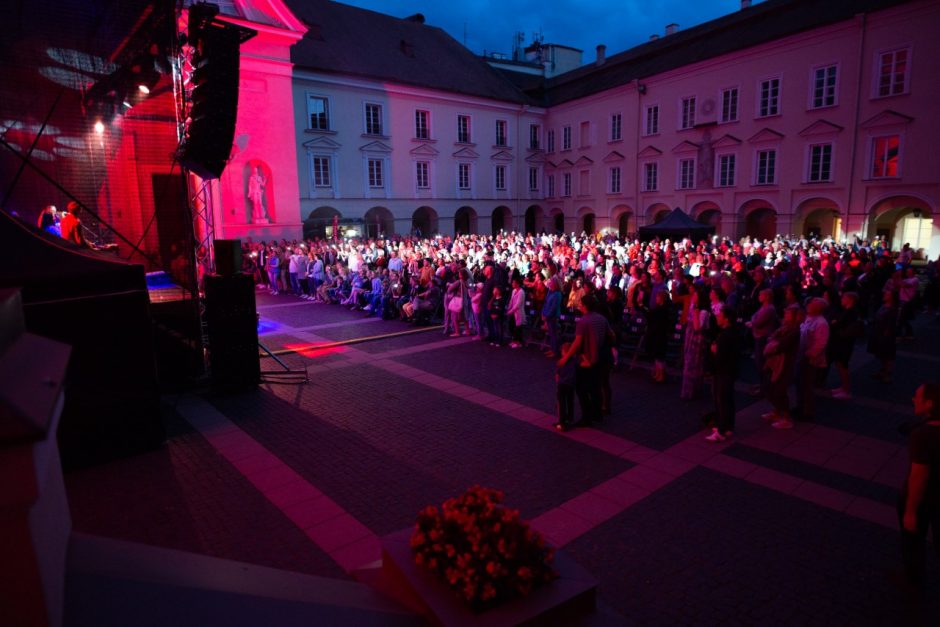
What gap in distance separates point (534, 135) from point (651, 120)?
10938 mm

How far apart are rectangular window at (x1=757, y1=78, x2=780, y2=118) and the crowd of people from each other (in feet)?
32.8

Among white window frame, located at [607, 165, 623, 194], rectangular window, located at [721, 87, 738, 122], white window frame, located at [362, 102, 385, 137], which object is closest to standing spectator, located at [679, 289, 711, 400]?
rectangular window, located at [721, 87, 738, 122]

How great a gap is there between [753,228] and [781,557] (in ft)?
111

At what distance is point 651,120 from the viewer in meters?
35.5

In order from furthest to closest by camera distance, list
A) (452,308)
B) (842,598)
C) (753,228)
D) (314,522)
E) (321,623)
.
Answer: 1. (753,228)
2. (452,308)
3. (314,522)
4. (842,598)
5. (321,623)

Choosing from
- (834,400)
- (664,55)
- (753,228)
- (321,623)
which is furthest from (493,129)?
(321,623)

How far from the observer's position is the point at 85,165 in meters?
15.2

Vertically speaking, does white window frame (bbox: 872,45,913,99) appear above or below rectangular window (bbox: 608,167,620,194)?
above

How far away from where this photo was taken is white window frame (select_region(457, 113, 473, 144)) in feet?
132

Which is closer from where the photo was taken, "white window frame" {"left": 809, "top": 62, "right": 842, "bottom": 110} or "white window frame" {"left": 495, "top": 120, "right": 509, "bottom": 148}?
"white window frame" {"left": 809, "top": 62, "right": 842, "bottom": 110}

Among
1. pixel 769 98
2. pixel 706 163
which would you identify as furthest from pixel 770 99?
pixel 706 163

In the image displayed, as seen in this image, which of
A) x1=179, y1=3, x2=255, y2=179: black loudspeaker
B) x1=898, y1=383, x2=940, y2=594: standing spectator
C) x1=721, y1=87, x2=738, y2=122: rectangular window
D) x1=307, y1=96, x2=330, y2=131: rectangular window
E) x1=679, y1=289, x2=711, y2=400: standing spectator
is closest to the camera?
x1=898, y1=383, x2=940, y2=594: standing spectator

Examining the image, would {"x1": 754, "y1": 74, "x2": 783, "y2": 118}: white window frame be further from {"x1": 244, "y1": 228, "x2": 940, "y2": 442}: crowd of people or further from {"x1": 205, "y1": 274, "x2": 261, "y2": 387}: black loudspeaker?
{"x1": 205, "y1": 274, "x2": 261, "y2": 387}: black loudspeaker

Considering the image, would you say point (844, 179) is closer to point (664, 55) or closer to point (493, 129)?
point (664, 55)
